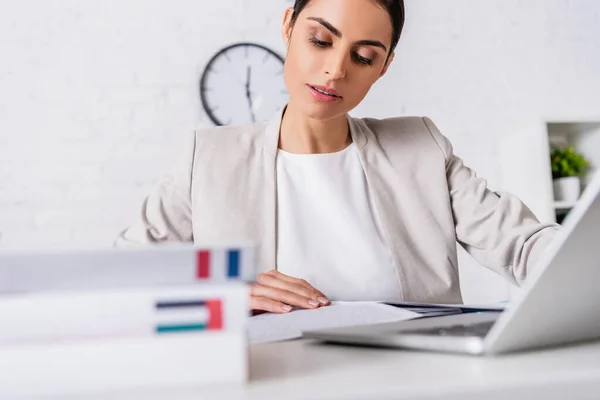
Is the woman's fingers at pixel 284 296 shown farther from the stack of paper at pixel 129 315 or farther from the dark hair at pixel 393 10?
the dark hair at pixel 393 10

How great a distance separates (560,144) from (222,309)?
3191 millimetres

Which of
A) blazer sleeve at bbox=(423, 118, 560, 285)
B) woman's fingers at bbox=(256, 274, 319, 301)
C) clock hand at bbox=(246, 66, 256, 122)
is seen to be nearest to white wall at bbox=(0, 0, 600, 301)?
clock hand at bbox=(246, 66, 256, 122)

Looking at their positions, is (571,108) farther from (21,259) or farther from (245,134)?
(21,259)

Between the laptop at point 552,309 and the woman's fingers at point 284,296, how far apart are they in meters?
0.36

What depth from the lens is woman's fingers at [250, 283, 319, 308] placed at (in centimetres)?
88

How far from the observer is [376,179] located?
4.53 feet

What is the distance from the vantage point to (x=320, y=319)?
0.73 m

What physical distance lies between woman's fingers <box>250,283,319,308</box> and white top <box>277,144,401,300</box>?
0.34m

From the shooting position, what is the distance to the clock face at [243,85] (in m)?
3.08

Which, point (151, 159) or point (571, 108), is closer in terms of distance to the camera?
point (151, 159)

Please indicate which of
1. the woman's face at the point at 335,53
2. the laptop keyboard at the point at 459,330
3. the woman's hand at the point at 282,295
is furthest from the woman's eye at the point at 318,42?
the laptop keyboard at the point at 459,330

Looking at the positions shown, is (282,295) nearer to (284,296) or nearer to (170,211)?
(284,296)

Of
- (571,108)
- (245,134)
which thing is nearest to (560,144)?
(571,108)

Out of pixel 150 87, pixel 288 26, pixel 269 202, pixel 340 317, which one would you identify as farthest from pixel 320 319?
pixel 150 87
